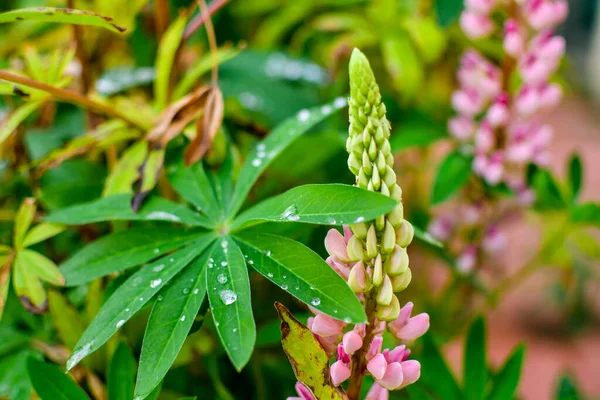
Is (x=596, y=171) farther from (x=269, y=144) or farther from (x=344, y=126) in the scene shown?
(x=269, y=144)

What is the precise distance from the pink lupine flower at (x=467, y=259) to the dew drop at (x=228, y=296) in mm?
651

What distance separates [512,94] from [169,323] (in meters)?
0.73

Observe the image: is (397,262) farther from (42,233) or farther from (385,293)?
(42,233)

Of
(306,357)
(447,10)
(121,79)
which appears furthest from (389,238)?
(121,79)

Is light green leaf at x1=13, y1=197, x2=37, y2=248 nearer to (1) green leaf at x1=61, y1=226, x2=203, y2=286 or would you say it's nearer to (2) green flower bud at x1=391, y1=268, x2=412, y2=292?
(1) green leaf at x1=61, y1=226, x2=203, y2=286

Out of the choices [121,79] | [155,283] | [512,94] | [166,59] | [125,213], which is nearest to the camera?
[155,283]

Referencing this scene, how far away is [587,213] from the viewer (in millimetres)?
954

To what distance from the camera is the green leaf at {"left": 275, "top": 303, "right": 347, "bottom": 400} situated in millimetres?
519

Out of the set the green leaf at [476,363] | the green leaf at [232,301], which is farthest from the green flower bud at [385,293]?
the green leaf at [476,363]

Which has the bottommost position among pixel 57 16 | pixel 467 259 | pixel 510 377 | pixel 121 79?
pixel 467 259

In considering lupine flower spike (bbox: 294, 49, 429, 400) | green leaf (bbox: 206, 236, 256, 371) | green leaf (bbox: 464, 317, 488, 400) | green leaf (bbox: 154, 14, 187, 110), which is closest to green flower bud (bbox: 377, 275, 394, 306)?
lupine flower spike (bbox: 294, 49, 429, 400)

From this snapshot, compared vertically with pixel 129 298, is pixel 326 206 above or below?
above

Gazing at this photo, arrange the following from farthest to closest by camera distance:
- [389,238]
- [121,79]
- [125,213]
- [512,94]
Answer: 1. [121,79]
2. [512,94]
3. [125,213]
4. [389,238]

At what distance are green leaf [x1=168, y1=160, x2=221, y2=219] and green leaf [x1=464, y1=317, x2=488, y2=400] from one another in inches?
15.0
